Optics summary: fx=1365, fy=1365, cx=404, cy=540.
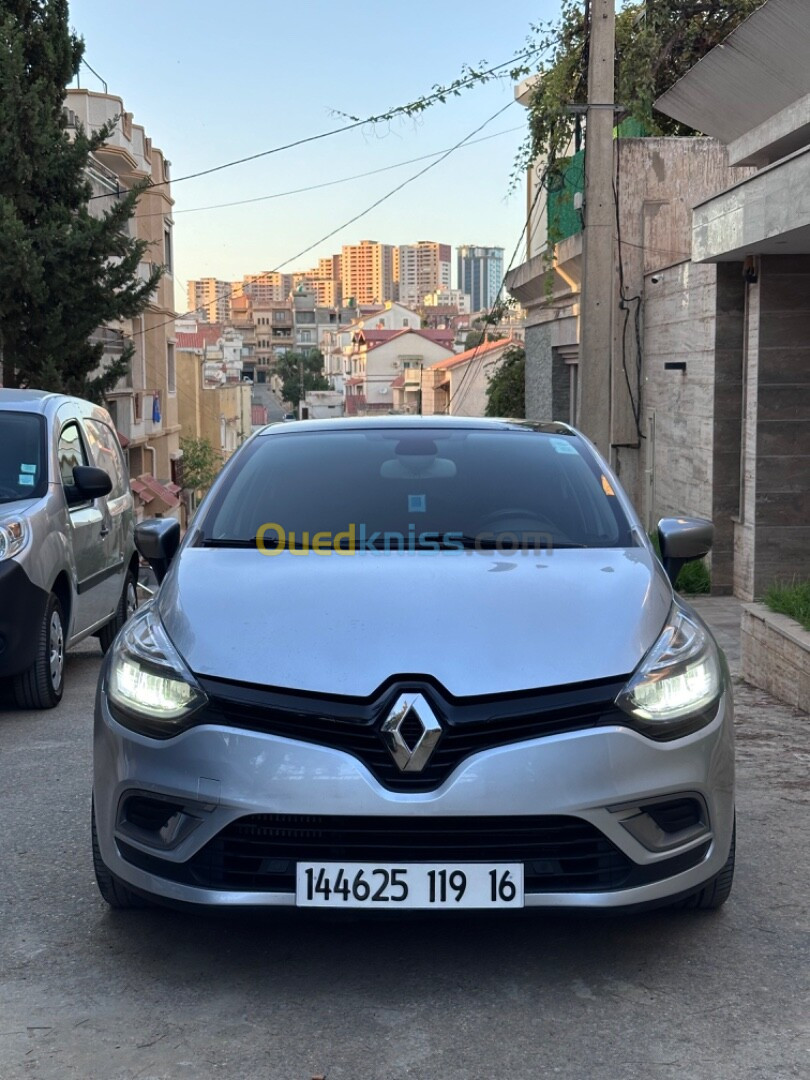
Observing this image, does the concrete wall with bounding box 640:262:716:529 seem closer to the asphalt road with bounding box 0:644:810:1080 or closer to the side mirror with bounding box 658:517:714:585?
the side mirror with bounding box 658:517:714:585

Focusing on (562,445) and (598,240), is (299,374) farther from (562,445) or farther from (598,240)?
(562,445)

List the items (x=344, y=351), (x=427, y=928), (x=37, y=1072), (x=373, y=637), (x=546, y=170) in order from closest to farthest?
(x=37, y=1072) < (x=373, y=637) < (x=427, y=928) < (x=546, y=170) < (x=344, y=351)

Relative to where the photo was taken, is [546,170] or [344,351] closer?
[546,170]

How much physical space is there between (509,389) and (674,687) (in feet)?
92.3

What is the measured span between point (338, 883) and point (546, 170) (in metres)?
16.4

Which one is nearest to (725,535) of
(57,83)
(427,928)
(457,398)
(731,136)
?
(731,136)

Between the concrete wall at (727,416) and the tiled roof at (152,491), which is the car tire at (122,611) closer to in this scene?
the concrete wall at (727,416)

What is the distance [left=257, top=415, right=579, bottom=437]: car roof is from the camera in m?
5.24

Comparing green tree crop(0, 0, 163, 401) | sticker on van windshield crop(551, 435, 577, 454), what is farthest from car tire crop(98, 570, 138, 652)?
green tree crop(0, 0, 163, 401)

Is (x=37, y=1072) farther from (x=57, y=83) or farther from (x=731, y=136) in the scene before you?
(x=57, y=83)

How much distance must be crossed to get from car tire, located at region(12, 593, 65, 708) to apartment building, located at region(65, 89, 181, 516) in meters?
31.1

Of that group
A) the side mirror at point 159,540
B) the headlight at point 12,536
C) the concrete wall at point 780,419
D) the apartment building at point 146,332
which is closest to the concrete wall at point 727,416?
the concrete wall at point 780,419

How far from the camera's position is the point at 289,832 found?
3.36 meters

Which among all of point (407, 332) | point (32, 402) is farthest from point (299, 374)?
point (32, 402)
